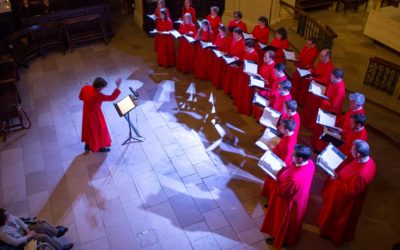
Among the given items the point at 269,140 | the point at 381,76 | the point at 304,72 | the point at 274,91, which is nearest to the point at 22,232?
the point at 269,140

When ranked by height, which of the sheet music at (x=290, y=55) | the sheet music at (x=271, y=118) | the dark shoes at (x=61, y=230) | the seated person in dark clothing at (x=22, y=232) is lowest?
the dark shoes at (x=61, y=230)

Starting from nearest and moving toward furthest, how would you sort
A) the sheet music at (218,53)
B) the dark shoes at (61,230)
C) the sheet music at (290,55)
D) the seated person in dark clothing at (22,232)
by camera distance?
the seated person in dark clothing at (22,232)
the dark shoes at (61,230)
the sheet music at (290,55)
the sheet music at (218,53)

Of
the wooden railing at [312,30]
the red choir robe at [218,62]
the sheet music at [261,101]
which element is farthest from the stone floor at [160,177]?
the wooden railing at [312,30]

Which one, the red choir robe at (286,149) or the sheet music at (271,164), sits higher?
the sheet music at (271,164)

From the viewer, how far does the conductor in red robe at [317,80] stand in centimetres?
720

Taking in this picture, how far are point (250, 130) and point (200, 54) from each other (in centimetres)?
238

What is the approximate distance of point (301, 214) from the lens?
5.41m

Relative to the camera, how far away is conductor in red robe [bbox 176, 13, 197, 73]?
9.15 m

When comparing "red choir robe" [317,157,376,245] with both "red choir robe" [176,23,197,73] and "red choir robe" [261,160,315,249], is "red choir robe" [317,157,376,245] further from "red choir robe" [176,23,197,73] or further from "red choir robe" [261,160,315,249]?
"red choir robe" [176,23,197,73]

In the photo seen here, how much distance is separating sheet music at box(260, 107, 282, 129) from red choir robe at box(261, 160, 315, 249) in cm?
129

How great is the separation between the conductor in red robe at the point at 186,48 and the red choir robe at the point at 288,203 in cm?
498

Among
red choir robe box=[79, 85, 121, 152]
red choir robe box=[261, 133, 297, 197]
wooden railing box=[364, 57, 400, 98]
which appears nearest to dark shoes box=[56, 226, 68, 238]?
red choir robe box=[79, 85, 121, 152]

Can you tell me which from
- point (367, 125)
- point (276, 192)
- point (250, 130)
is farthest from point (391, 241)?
point (250, 130)

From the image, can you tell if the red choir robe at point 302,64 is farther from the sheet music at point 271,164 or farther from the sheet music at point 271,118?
the sheet music at point 271,164
